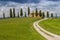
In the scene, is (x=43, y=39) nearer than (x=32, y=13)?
Yes

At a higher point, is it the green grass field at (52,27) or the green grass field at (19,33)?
the green grass field at (19,33)

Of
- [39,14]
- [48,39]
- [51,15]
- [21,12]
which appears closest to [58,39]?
[48,39]

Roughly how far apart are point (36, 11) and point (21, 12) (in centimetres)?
1842

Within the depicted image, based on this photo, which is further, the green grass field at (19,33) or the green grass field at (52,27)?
the green grass field at (52,27)

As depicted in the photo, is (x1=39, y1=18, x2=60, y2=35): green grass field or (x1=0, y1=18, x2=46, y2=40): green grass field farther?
(x1=39, y1=18, x2=60, y2=35): green grass field

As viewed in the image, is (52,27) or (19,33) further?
(52,27)

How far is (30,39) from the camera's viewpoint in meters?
36.7

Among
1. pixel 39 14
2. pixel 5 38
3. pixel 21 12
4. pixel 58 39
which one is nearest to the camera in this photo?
pixel 58 39

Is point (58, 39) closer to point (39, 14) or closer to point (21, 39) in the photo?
point (21, 39)

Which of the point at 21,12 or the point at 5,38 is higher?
the point at 5,38

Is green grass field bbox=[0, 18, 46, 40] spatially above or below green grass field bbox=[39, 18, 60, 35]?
above

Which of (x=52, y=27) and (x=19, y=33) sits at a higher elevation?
(x=19, y=33)

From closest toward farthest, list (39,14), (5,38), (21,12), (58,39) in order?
(58,39)
(5,38)
(21,12)
(39,14)

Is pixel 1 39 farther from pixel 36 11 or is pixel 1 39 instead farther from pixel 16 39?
pixel 36 11
